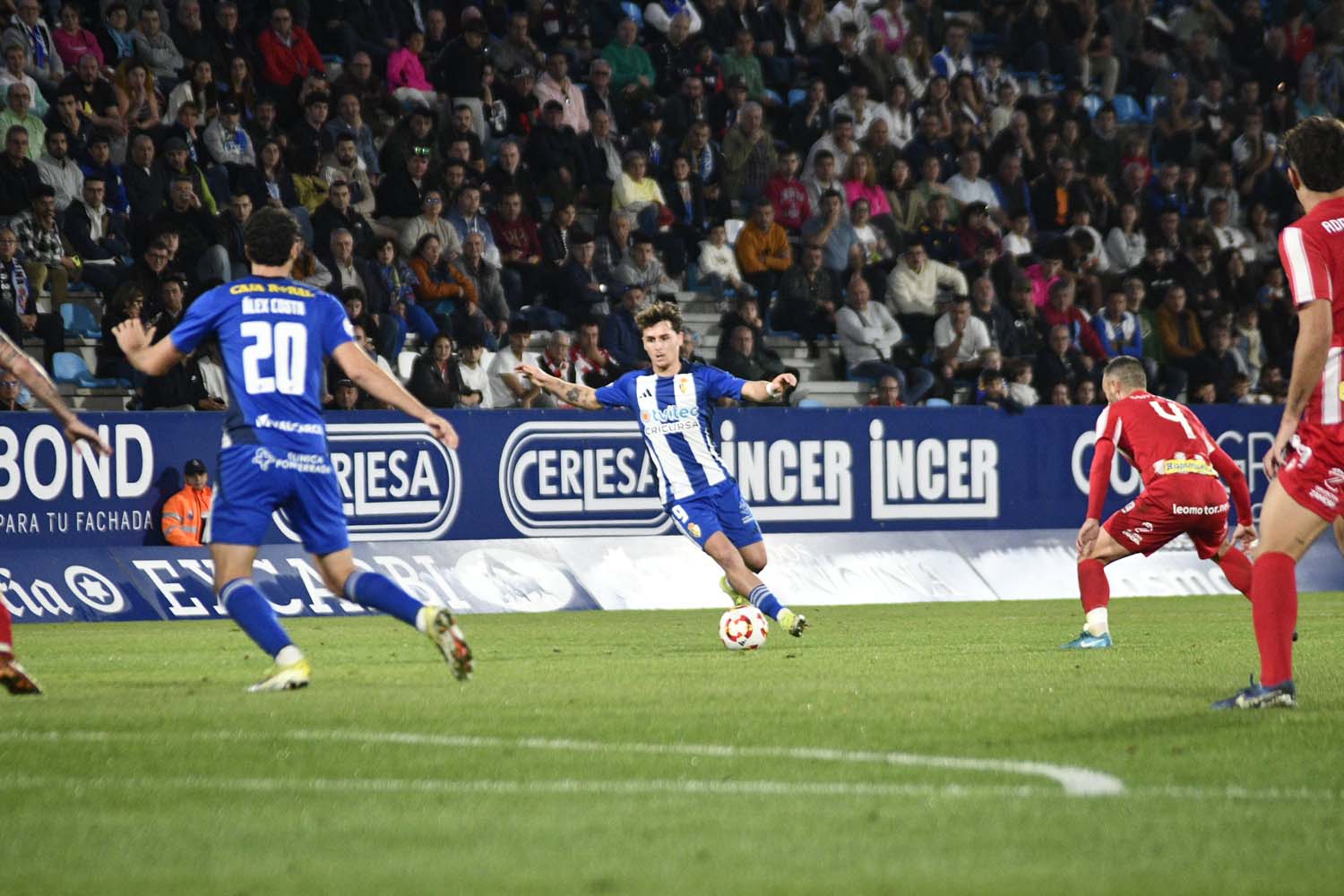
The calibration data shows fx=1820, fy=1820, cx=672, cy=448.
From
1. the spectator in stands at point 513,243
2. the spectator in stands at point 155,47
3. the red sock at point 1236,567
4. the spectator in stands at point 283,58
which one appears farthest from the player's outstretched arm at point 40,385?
the spectator in stands at point 283,58

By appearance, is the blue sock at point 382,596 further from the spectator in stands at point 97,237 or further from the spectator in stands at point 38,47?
the spectator in stands at point 38,47

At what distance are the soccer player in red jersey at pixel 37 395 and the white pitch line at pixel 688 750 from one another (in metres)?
1.52

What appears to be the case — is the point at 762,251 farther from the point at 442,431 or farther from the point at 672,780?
the point at 672,780

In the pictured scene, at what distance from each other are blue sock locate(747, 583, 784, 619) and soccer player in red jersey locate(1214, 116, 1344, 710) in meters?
4.44

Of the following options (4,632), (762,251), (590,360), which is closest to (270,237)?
(4,632)

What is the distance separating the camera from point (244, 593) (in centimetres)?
840

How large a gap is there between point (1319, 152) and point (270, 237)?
4.62m

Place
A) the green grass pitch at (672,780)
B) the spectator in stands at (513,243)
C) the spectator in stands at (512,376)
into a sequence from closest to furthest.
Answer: the green grass pitch at (672,780)
the spectator in stands at (512,376)
the spectator in stands at (513,243)

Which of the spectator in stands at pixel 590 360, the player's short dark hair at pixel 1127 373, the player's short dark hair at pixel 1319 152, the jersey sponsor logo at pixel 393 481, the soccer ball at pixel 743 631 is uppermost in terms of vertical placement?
the player's short dark hair at pixel 1319 152

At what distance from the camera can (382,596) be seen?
8.41 m

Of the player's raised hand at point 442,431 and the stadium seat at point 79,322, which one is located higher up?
the player's raised hand at point 442,431

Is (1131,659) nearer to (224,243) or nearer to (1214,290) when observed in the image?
(224,243)

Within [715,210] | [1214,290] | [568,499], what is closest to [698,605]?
[568,499]

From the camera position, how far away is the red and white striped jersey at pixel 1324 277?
7219 millimetres
